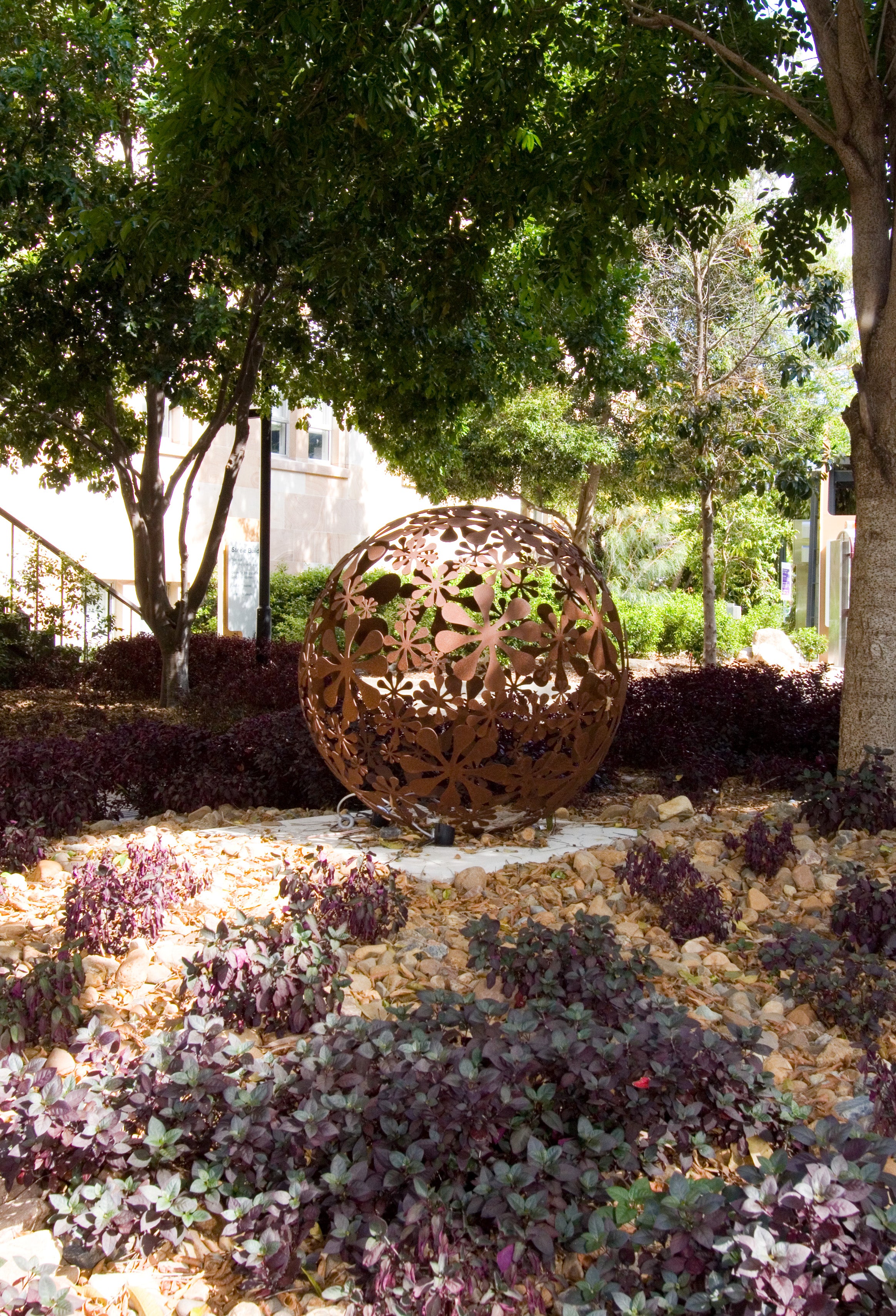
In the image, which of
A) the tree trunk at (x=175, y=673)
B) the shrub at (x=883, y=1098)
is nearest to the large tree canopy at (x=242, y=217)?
the tree trunk at (x=175, y=673)

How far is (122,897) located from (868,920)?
8.88ft

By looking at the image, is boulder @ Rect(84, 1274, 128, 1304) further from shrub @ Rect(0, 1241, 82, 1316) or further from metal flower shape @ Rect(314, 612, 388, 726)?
metal flower shape @ Rect(314, 612, 388, 726)

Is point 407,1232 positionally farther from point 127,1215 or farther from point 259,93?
point 259,93

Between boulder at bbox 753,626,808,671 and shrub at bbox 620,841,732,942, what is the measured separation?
15.7m

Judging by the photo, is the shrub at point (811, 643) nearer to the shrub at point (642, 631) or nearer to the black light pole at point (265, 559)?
the shrub at point (642, 631)

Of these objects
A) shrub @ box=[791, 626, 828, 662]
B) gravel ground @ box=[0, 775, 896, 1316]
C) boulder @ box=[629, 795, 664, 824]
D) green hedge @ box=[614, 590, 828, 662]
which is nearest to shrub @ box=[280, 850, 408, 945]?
gravel ground @ box=[0, 775, 896, 1316]

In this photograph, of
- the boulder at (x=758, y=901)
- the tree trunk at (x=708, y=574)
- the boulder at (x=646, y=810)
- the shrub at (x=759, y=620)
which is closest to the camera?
the boulder at (x=758, y=901)

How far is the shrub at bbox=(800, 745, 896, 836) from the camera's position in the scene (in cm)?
512

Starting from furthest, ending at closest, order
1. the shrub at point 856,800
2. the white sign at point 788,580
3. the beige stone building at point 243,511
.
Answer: the white sign at point 788,580
the beige stone building at point 243,511
the shrub at point 856,800

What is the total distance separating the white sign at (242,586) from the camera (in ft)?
66.1

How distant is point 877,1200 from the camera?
1998mm

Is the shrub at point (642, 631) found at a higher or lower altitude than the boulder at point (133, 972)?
higher

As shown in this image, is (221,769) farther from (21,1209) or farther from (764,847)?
(21,1209)

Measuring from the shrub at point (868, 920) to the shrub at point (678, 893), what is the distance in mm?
408
